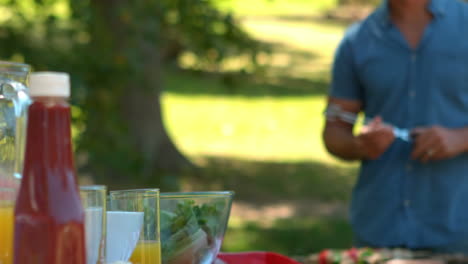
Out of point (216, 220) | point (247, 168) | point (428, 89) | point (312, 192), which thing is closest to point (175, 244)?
point (216, 220)

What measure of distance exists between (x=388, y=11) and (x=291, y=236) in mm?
4111

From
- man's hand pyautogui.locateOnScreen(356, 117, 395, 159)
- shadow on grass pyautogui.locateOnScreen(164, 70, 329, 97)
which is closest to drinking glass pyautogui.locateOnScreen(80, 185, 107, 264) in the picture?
man's hand pyautogui.locateOnScreen(356, 117, 395, 159)

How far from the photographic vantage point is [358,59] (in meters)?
3.32

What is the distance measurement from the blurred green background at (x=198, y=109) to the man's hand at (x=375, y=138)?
220cm

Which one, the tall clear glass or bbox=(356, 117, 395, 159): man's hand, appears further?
bbox=(356, 117, 395, 159): man's hand

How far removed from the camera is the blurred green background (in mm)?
5383

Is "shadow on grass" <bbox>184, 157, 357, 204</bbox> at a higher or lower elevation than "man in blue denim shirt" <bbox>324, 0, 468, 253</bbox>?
lower

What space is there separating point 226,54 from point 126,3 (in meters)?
0.78

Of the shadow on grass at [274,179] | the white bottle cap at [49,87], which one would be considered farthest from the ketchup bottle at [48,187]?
the shadow on grass at [274,179]

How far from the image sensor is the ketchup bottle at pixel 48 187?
1.12 meters

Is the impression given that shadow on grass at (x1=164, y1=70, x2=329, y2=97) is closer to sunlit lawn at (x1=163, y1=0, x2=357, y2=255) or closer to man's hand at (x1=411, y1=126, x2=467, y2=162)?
sunlit lawn at (x1=163, y1=0, x2=357, y2=255)

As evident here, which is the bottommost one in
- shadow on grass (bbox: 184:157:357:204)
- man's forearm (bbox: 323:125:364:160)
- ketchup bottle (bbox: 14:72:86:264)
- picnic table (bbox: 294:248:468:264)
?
shadow on grass (bbox: 184:157:357:204)

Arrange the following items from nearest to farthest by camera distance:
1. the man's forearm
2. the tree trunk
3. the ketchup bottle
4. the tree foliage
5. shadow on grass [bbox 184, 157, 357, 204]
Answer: the ketchup bottle
the man's forearm
the tree foliage
the tree trunk
shadow on grass [bbox 184, 157, 357, 204]

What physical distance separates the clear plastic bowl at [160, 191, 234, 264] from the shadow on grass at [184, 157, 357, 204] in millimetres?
7184
